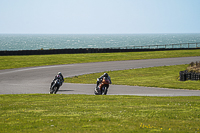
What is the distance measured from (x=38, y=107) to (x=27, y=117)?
208 centimetres

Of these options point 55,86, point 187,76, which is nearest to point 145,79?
point 187,76

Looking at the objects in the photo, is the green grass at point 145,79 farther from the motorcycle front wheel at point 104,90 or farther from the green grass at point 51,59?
the green grass at point 51,59

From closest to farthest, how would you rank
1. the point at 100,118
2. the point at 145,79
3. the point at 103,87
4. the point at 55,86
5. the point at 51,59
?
the point at 100,118
the point at 103,87
the point at 55,86
the point at 145,79
the point at 51,59

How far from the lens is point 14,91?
62.4 feet

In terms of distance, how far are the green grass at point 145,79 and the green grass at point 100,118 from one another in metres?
8.89

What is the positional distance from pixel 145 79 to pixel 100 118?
15.4 meters

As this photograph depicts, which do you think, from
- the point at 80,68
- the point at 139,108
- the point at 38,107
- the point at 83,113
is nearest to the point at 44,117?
the point at 83,113

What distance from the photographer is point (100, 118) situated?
9344 millimetres

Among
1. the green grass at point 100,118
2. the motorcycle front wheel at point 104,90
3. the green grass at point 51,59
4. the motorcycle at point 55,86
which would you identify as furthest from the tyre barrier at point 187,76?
the green grass at point 51,59

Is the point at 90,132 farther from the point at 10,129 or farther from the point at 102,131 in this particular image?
the point at 10,129

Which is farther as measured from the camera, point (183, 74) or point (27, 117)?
point (183, 74)

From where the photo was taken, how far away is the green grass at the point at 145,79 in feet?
68.1

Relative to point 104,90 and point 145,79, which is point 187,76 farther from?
point 104,90

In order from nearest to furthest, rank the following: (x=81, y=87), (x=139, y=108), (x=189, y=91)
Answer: (x=139, y=108) < (x=189, y=91) < (x=81, y=87)
